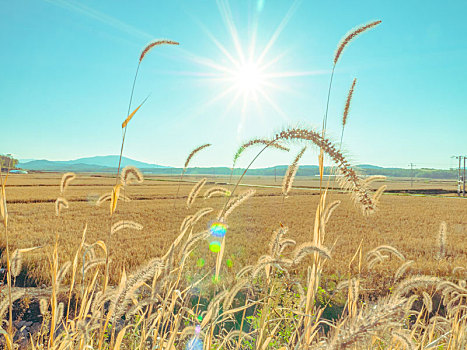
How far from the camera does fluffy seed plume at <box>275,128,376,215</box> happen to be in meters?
1.28

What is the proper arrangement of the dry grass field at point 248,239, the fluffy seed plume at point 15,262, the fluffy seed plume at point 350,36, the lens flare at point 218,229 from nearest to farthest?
the lens flare at point 218,229
the fluffy seed plume at point 350,36
the fluffy seed plume at point 15,262
the dry grass field at point 248,239

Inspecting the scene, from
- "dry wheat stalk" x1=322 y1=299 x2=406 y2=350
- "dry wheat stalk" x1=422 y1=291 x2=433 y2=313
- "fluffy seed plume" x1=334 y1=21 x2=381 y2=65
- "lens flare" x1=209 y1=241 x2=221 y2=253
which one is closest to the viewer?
"dry wheat stalk" x1=322 y1=299 x2=406 y2=350

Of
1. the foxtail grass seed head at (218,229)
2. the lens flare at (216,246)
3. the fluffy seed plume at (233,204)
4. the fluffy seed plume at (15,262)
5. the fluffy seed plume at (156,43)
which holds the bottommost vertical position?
the fluffy seed plume at (15,262)

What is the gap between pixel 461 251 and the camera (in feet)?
42.1

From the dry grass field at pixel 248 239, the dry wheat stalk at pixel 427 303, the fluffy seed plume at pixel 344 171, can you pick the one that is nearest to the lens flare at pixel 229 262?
the dry grass field at pixel 248 239

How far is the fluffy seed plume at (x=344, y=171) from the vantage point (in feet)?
4.19

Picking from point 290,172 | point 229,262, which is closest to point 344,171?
point 290,172

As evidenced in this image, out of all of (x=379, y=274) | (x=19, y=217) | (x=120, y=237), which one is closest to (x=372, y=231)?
(x=379, y=274)

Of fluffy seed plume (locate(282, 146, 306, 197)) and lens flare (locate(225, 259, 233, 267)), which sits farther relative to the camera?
lens flare (locate(225, 259, 233, 267))

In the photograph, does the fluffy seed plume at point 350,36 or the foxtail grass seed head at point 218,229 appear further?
the fluffy seed plume at point 350,36

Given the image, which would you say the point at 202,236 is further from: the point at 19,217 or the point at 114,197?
the point at 19,217

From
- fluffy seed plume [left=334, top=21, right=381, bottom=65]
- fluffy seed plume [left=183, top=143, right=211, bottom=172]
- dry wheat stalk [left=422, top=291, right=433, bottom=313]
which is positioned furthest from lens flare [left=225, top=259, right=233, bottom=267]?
fluffy seed plume [left=334, top=21, right=381, bottom=65]

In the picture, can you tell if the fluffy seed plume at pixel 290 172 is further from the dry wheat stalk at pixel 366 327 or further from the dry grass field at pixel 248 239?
the dry grass field at pixel 248 239

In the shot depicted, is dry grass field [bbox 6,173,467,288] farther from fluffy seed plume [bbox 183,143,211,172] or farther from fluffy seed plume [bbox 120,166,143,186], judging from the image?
fluffy seed plume [bbox 120,166,143,186]
